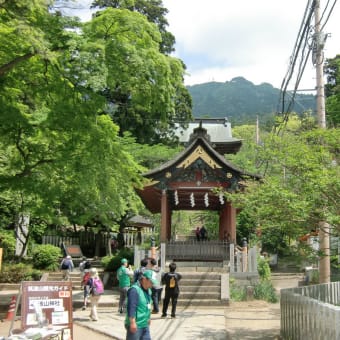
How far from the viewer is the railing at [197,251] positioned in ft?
65.3

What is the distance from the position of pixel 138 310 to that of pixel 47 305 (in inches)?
96.5

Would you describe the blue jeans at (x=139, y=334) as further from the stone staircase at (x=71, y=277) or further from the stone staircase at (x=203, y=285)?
the stone staircase at (x=71, y=277)

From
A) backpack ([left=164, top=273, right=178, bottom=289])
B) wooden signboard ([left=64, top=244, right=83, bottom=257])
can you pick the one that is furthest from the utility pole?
wooden signboard ([left=64, top=244, right=83, bottom=257])

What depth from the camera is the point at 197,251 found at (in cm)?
1998

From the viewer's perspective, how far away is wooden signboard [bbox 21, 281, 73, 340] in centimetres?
793

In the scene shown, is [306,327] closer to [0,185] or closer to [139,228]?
[0,185]

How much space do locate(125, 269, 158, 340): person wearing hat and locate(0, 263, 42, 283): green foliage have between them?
685 inches

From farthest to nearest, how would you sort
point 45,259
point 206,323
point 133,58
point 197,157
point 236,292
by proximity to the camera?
point 45,259
point 197,157
point 236,292
point 206,323
point 133,58

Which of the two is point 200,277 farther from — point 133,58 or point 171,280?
point 133,58

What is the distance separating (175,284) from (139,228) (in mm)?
29203

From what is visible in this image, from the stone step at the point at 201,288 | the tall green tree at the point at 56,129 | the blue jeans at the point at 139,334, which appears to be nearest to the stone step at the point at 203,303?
the stone step at the point at 201,288

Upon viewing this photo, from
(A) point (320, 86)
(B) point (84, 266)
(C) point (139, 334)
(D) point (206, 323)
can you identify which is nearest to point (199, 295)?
(D) point (206, 323)

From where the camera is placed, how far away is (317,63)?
13.9m

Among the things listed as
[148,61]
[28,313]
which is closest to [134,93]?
[148,61]
